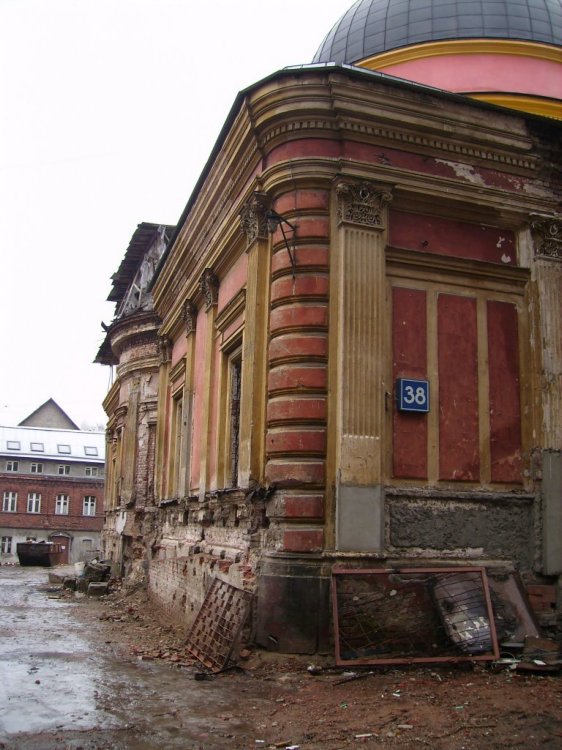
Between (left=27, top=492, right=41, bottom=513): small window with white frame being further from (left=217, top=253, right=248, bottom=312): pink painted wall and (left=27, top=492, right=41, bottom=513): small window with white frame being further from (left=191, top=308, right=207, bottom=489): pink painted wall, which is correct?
(left=217, top=253, right=248, bottom=312): pink painted wall

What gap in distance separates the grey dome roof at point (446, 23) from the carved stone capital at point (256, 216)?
6201 mm

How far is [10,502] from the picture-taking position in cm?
4762

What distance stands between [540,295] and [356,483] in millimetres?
3388

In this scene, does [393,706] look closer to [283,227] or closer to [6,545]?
[283,227]

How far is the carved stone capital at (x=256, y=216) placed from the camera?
8805mm

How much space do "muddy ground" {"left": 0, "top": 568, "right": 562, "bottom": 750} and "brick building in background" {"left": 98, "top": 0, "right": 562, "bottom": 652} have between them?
79cm

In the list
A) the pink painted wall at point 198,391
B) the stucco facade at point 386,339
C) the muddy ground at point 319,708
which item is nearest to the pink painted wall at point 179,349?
the pink painted wall at point 198,391

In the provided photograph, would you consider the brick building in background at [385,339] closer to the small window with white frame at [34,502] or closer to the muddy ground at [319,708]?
the muddy ground at [319,708]

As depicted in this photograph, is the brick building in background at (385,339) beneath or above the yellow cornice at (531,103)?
beneath

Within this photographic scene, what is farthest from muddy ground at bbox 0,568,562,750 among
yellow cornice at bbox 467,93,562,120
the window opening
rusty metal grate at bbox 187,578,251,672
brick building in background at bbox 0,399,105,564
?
brick building in background at bbox 0,399,105,564

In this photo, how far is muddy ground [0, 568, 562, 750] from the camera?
495 cm

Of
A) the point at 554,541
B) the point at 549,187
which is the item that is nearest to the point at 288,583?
the point at 554,541

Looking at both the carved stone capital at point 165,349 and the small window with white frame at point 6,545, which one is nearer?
the carved stone capital at point 165,349

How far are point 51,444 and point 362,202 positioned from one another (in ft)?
159
